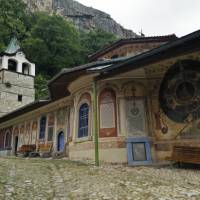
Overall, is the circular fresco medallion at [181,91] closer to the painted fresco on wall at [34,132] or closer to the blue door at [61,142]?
the blue door at [61,142]

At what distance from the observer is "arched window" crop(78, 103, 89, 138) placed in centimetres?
1237

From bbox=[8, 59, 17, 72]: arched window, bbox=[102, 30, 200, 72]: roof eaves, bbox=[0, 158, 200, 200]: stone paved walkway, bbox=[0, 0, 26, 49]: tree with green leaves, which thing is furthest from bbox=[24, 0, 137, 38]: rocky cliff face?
bbox=[0, 158, 200, 200]: stone paved walkway

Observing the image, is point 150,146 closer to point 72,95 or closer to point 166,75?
point 166,75

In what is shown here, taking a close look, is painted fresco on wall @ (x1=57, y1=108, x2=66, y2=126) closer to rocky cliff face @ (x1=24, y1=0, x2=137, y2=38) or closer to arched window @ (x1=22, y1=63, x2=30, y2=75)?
arched window @ (x1=22, y1=63, x2=30, y2=75)

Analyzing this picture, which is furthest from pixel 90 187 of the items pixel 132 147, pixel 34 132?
pixel 34 132

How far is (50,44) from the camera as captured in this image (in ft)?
148

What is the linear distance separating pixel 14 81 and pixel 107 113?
20.2 meters

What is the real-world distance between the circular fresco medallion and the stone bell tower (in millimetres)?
21007

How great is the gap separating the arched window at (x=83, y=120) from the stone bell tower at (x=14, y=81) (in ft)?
57.2

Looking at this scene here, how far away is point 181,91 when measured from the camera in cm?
1070

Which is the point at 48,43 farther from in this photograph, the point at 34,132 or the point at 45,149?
the point at 45,149

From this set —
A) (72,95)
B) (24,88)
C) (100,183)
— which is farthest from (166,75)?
(24,88)

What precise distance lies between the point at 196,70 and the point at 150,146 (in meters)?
3.46

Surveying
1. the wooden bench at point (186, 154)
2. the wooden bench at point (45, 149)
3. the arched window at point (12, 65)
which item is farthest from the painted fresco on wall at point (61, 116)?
the arched window at point (12, 65)
